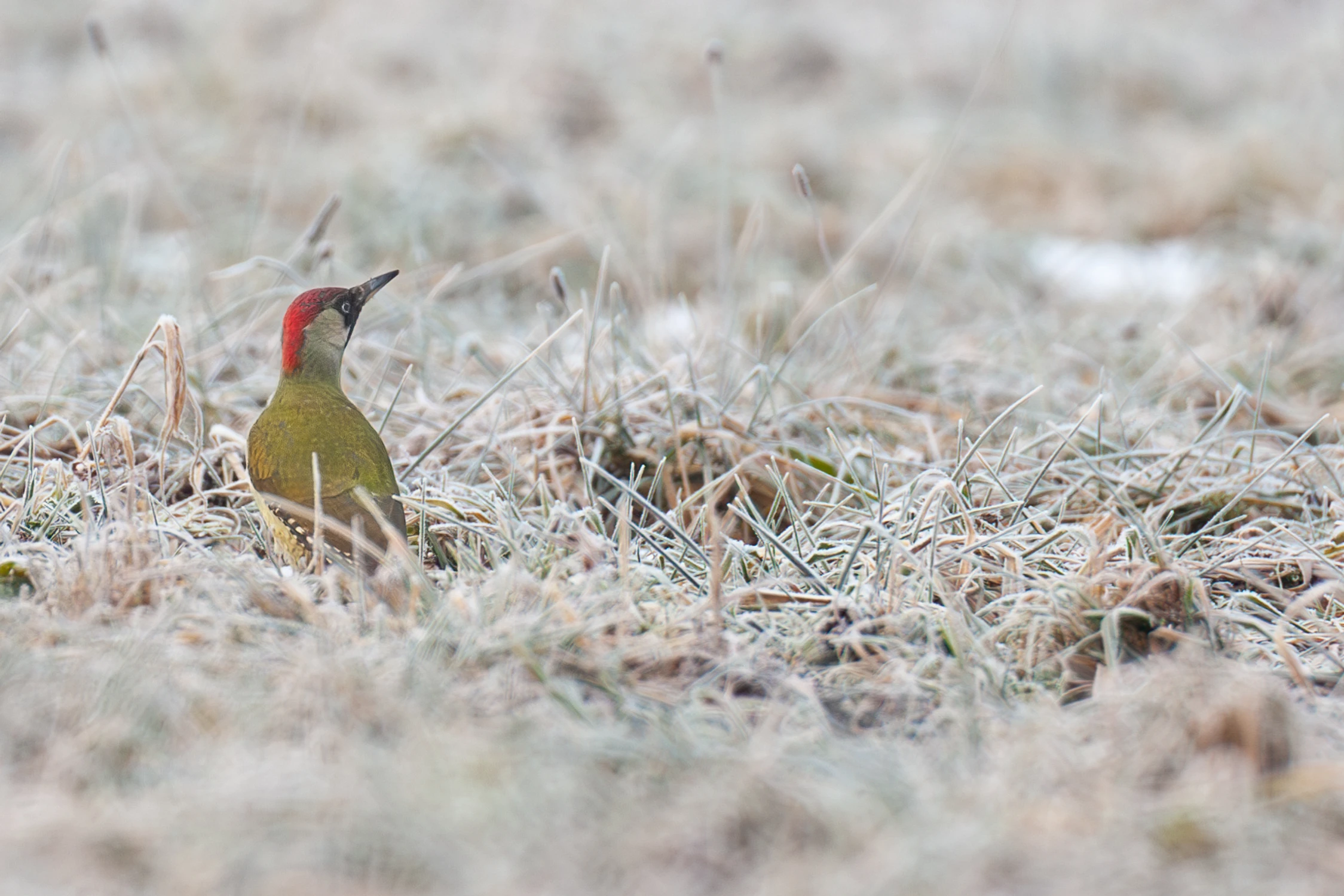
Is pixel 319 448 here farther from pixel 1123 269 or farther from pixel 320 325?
pixel 1123 269

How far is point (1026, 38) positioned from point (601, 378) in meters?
7.49

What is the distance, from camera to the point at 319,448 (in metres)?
1.78

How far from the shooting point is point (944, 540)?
1.94 metres

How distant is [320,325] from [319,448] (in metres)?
0.23

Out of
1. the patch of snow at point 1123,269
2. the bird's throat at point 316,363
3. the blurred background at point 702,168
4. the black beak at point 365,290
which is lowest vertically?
the patch of snow at point 1123,269

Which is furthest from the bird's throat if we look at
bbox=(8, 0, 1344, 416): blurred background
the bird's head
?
bbox=(8, 0, 1344, 416): blurred background

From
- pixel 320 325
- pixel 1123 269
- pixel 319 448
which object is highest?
pixel 320 325

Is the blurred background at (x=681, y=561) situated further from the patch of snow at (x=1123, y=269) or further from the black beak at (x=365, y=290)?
the black beak at (x=365, y=290)

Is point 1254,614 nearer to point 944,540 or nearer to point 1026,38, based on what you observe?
point 944,540

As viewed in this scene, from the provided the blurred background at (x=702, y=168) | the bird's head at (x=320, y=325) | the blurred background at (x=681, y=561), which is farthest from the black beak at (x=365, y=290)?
the blurred background at (x=702, y=168)

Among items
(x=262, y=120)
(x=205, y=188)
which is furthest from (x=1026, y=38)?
(x=205, y=188)

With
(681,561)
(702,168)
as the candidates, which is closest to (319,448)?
(681,561)

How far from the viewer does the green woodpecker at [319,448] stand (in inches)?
69.0

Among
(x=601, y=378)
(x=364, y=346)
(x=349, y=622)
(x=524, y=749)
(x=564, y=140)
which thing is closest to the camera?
(x=524, y=749)
